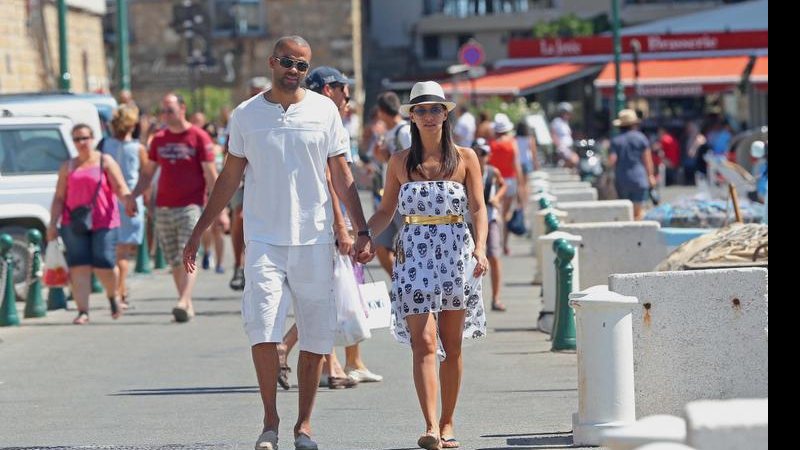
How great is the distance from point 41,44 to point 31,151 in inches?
621

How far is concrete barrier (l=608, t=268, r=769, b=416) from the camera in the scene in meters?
9.15

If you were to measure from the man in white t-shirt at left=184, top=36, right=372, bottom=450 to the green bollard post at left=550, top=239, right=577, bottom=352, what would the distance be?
14.7ft

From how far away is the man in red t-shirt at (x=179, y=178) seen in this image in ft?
51.2

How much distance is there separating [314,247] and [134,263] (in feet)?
46.1

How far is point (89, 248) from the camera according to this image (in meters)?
15.7

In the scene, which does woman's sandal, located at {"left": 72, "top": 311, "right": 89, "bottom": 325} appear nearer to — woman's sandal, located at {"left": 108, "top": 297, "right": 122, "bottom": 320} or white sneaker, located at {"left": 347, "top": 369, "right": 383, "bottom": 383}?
woman's sandal, located at {"left": 108, "top": 297, "right": 122, "bottom": 320}

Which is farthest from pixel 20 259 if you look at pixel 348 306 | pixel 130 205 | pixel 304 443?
pixel 304 443

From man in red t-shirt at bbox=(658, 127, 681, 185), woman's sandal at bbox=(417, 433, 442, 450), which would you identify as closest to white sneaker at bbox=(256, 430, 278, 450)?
woman's sandal at bbox=(417, 433, 442, 450)

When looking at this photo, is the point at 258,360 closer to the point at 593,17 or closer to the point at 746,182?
the point at 746,182

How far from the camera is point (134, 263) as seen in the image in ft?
73.6

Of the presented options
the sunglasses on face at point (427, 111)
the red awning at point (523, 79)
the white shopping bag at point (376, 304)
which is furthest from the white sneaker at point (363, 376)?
the red awning at point (523, 79)

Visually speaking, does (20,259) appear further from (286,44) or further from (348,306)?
(286,44)
